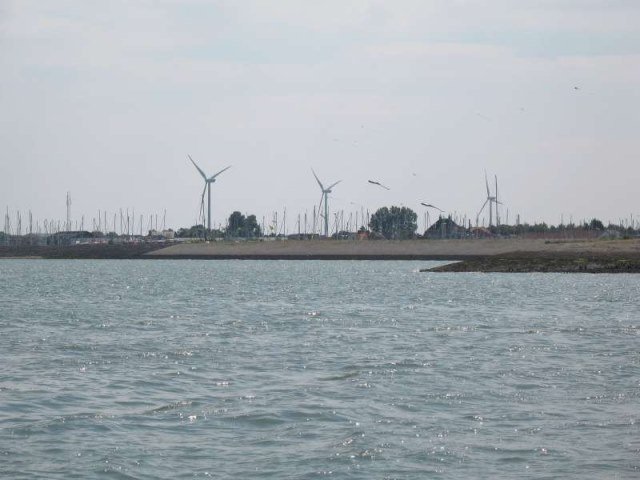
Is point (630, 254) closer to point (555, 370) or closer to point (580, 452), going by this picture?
point (555, 370)

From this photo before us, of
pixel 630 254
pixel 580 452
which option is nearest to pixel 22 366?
pixel 580 452

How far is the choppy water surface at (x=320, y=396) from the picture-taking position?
939 inches

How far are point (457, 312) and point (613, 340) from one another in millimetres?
22144

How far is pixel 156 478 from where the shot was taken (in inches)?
880

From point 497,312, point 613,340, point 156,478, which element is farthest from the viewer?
point 497,312

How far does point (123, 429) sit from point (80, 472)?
442 centimetres

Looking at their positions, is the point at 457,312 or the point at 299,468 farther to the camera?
the point at 457,312

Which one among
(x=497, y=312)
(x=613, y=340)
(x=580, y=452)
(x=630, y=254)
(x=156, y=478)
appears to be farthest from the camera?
(x=630, y=254)

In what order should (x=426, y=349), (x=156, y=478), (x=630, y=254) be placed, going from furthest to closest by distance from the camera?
(x=630, y=254), (x=426, y=349), (x=156, y=478)

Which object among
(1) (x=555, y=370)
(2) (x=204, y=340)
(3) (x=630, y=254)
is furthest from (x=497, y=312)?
(3) (x=630, y=254)

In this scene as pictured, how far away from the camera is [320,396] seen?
32.4 m

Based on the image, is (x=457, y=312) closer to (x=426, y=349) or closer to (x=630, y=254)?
(x=426, y=349)

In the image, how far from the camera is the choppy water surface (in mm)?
23859

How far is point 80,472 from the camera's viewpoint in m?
22.8
